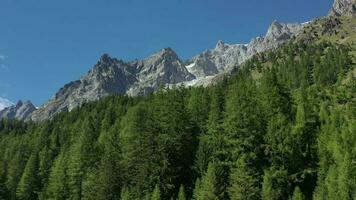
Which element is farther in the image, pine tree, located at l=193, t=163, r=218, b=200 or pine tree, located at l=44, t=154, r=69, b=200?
pine tree, located at l=44, t=154, r=69, b=200

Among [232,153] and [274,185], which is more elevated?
[232,153]

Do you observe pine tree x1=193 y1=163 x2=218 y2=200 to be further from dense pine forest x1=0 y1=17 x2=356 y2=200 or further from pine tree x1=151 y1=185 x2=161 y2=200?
pine tree x1=151 y1=185 x2=161 y2=200

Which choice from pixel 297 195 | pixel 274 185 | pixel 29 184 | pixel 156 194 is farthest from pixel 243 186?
pixel 29 184

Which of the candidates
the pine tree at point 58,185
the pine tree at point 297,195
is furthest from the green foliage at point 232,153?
the pine tree at point 58,185

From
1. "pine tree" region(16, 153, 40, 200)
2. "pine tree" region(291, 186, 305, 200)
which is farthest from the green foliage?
"pine tree" region(16, 153, 40, 200)

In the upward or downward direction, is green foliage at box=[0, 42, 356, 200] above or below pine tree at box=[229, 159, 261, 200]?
above

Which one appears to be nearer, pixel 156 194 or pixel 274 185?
pixel 274 185

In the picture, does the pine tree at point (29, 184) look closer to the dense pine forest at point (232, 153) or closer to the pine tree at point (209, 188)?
the dense pine forest at point (232, 153)

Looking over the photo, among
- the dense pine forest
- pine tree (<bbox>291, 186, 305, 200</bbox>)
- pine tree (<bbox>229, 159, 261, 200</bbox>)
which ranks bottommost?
pine tree (<bbox>291, 186, 305, 200</bbox>)

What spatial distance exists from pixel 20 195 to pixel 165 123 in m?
47.7

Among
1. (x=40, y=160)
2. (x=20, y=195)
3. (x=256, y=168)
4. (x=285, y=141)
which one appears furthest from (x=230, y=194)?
(x=40, y=160)

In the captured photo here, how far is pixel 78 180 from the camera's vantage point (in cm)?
9869

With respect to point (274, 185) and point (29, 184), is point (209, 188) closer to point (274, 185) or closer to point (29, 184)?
point (274, 185)

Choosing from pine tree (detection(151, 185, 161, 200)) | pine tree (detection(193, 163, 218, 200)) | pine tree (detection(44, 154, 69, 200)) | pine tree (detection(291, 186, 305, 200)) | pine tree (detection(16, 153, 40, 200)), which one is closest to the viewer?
pine tree (detection(291, 186, 305, 200))
